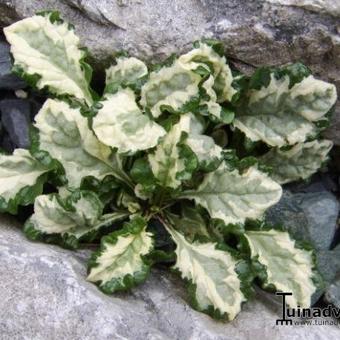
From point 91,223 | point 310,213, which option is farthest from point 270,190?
point 91,223

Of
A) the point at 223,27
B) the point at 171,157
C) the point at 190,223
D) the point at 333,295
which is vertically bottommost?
the point at 333,295

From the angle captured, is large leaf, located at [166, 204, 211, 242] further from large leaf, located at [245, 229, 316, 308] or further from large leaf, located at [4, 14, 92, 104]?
large leaf, located at [4, 14, 92, 104]

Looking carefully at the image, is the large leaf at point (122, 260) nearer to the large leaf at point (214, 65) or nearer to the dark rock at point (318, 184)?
the large leaf at point (214, 65)

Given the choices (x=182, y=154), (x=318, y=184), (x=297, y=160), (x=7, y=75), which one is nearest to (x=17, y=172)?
(x=7, y=75)

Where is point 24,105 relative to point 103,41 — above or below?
below

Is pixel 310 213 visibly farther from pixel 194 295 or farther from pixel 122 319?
pixel 122 319

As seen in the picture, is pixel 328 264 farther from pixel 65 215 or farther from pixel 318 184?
pixel 65 215

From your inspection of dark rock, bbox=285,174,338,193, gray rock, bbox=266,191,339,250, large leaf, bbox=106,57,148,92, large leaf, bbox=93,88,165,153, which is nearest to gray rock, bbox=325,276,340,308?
gray rock, bbox=266,191,339,250
